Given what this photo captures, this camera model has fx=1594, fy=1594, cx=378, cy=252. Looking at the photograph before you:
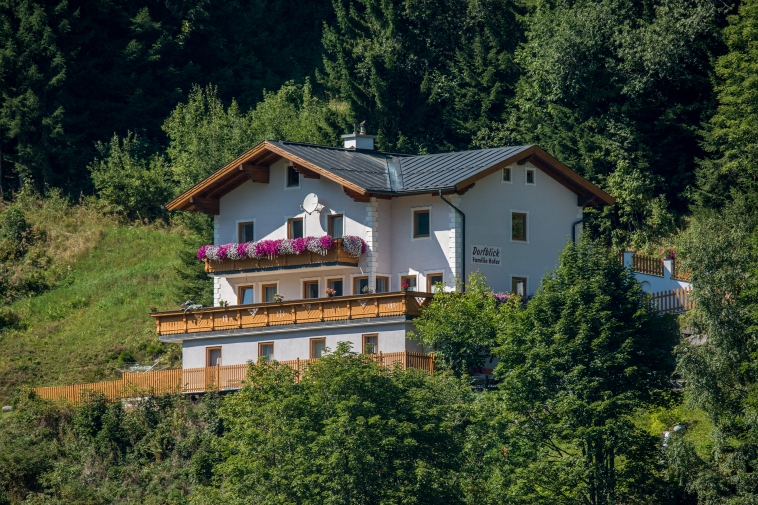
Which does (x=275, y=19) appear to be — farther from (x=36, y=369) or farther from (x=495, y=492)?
(x=495, y=492)

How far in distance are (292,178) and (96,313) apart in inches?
595

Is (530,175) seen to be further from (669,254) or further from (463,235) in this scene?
(669,254)

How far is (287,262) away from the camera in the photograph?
58062 mm

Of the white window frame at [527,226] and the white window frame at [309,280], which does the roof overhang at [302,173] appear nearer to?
the white window frame at [527,226]

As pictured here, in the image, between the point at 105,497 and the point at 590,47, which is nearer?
the point at 105,497

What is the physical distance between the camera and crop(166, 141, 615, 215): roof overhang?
187ft

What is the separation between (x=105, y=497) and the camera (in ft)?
164

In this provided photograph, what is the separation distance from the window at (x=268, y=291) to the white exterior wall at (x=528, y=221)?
795 cm

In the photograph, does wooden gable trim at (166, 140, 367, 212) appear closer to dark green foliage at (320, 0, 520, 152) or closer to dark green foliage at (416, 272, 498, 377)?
dark green foliage at (416, 272, 498, 377)

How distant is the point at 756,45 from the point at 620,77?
243 inches

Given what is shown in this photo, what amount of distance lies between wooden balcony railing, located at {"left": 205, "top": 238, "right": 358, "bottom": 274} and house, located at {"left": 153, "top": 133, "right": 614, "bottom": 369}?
1.9 inches

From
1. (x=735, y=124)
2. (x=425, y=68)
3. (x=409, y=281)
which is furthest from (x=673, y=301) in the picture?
(x=425, y=68)

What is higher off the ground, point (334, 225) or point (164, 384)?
point (334, 225)

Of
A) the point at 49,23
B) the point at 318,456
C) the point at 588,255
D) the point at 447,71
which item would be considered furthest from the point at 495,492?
the point at 49,23
